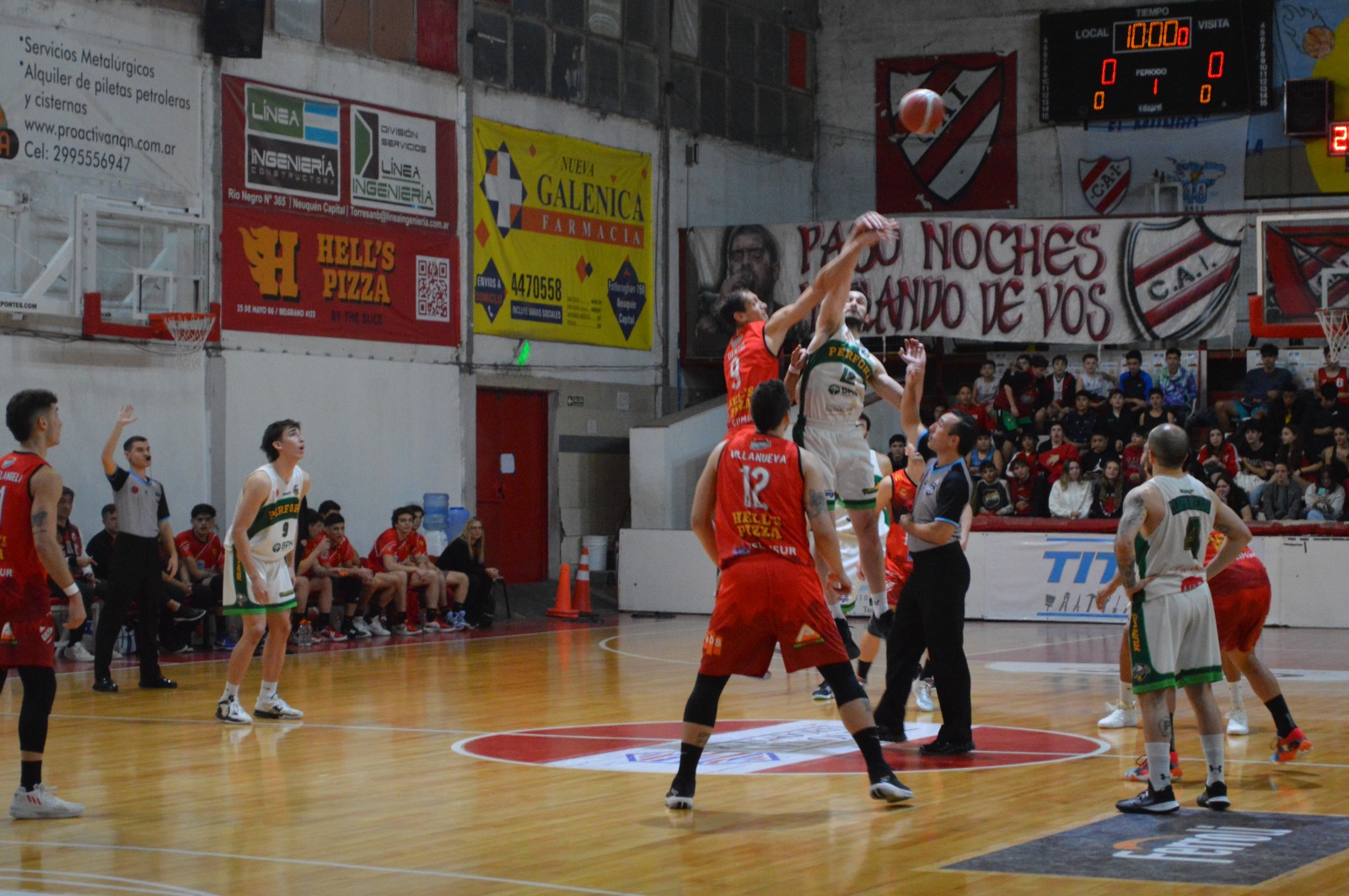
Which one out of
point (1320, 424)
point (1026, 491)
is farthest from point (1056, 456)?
point (1320, 424)

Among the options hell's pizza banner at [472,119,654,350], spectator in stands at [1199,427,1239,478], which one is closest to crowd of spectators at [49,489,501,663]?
hell's pizza banner at [472,119,654,350]

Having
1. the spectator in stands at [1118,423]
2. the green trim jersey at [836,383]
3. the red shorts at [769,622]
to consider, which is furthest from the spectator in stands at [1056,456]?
the red shorts at [769,622]

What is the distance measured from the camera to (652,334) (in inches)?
1086

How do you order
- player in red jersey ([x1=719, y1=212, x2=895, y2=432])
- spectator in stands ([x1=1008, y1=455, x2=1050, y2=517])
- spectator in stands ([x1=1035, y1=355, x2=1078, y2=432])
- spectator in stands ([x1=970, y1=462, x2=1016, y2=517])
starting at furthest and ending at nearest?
spectator in stands ([x1=1035, y1=355, x2=1078, y2=432]) < spectator in stands ([x1=1008, y1=455, x2=1050, y2=517]) < spectator in stands ([x1=970, y1=462, x2=1016, y2=517]) < player in red jersey ([x1=719, y1=212, x2=895, y2=432])

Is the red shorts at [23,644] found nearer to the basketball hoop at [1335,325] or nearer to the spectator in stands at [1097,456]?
the basketball hoop at [1335,325]

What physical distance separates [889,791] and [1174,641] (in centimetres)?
149

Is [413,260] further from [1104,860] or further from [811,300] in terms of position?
[1104,860]

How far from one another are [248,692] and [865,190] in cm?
1942

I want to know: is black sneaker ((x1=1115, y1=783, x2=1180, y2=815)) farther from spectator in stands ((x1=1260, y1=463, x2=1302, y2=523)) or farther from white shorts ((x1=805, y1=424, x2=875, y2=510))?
spectator in stands ((x1=1260, y1=463, x2=1302, y2=523))

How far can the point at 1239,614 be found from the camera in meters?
9.41

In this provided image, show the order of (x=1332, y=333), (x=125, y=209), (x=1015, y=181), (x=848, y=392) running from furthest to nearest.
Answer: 1. (x=1015, y=181)
2. (x=1332, y=333)
3. (x=125, y=209)
4. (x=848, y=392)

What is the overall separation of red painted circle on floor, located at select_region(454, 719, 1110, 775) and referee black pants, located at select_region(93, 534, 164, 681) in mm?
4647

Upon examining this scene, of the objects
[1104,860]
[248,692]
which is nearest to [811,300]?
[1104,860]

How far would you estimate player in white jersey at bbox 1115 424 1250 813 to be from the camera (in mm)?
7566
